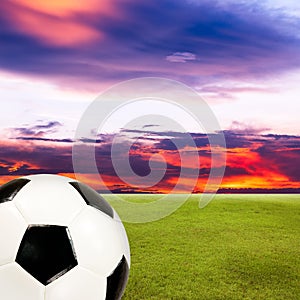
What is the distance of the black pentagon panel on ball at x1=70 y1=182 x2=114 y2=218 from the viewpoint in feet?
12.0

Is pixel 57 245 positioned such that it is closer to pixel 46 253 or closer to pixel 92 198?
pixel 46 253

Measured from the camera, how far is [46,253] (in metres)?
3.25

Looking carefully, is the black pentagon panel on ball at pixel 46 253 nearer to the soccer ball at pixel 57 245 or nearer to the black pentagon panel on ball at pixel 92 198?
the soccer ball at pixel 57 245

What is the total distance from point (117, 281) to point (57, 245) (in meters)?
0.59

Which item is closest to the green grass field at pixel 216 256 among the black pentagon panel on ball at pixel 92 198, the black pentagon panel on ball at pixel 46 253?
the black pentagon panel on ball at pixel 92 198

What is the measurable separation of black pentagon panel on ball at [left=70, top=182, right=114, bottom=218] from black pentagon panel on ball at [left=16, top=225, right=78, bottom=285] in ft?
1.33

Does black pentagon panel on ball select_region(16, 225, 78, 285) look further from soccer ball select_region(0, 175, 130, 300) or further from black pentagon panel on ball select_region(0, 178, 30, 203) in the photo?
black pentagon panel on ball select_region(0, 178, 30, 203)

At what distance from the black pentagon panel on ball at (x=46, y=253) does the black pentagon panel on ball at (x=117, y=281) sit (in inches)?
13.3

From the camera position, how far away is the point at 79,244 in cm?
338

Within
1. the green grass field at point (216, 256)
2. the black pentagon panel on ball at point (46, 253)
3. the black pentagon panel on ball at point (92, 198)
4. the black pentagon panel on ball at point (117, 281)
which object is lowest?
the green grass field at point (216, 256)

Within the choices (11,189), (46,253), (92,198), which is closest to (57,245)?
(46,253)

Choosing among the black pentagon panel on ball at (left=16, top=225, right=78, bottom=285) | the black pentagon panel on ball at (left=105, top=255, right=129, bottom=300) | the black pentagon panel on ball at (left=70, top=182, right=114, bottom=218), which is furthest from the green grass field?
the black pentagon panel on ball at (left=16, top=225, right=78, bottom=285)

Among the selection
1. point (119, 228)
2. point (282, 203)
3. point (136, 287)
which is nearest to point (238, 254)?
point (136, 287)

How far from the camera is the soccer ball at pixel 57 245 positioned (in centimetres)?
323
